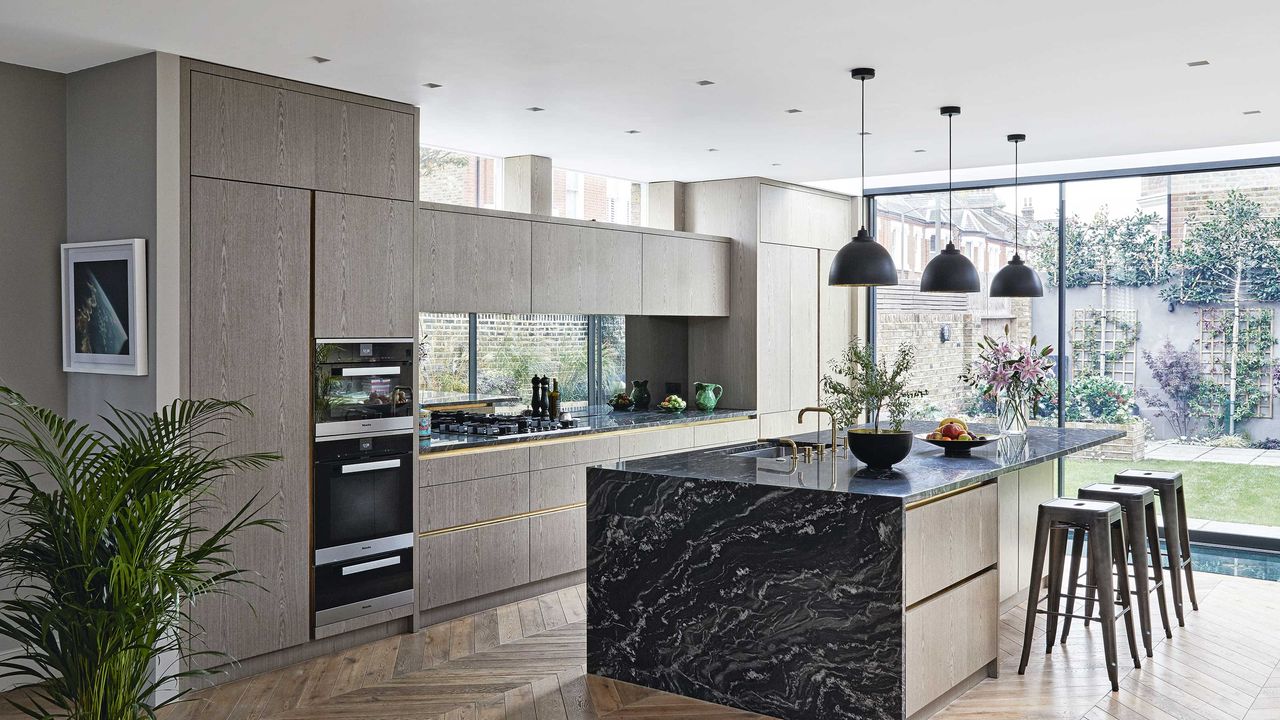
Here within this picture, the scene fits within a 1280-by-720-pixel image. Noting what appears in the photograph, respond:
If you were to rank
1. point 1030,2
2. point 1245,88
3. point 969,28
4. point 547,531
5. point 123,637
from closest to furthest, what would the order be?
point 123,637 → point 1030,2 → point 969,28 → point 1245,88 → point 547,531

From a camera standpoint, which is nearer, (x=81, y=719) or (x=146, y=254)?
(x=81, y=719)

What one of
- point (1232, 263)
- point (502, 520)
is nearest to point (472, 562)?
point (502, 520)

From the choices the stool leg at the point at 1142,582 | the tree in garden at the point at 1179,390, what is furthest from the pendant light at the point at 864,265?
the tree in garden at the point at 1179,390

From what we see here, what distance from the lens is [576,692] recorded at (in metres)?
4.25

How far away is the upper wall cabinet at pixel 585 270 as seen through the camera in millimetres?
5996

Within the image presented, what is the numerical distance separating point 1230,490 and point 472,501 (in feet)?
17.4

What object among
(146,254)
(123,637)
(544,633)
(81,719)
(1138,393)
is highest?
(146,254)

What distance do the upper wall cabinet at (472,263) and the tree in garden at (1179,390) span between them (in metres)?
4.60

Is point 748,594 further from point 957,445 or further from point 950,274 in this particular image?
point 950,274

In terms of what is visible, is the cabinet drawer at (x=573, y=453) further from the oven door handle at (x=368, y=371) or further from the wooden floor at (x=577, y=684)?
the oven door handle at (x=368, y=371)

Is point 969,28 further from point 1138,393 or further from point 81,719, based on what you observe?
point 1138,393

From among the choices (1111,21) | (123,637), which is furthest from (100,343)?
(1111,21)

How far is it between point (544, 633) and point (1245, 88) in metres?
4.19

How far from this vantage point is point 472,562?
5.40 meters
